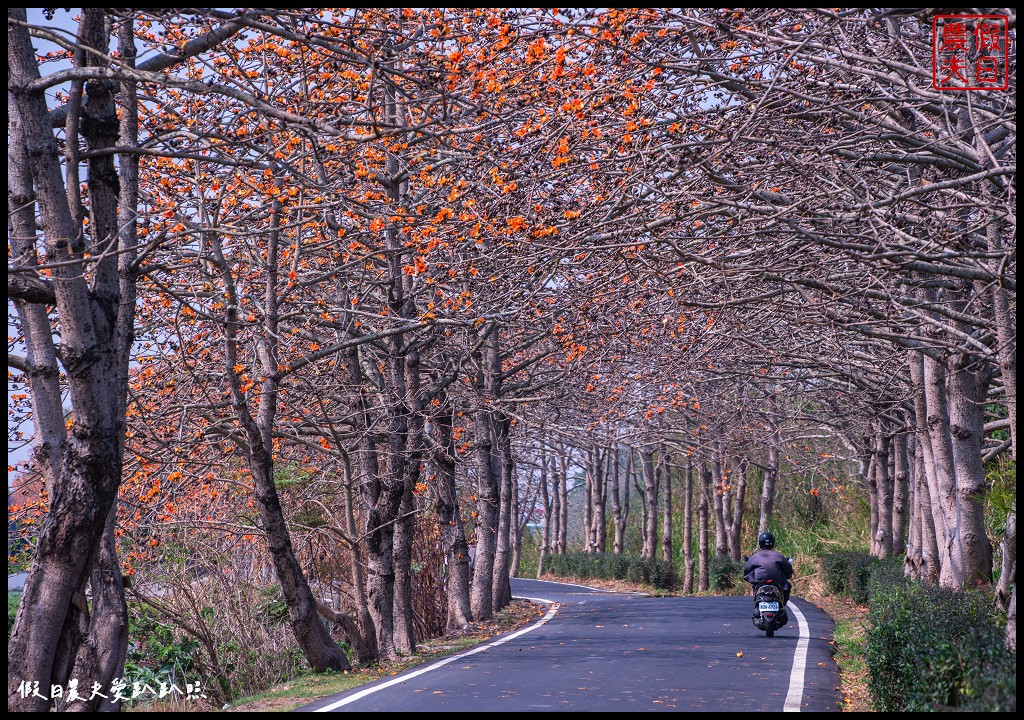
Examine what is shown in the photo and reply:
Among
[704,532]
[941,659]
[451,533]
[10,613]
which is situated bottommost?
[10,613]

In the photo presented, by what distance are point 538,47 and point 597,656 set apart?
7651 mm

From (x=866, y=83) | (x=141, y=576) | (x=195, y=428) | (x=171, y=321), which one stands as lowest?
(x=141, y=576)

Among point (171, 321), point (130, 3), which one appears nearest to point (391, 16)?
point (130, 3)

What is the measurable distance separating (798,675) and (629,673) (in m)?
1.82

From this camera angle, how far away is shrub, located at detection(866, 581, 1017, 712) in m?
6.18

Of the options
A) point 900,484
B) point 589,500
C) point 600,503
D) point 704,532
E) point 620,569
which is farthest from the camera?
point 589,500

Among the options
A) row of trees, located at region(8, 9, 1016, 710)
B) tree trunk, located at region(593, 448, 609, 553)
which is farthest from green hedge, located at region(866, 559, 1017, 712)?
tree trunk, located at region(593, 448, 609, 553)

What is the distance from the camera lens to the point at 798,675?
11008 millimetres

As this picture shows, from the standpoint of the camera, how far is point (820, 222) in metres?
11.0

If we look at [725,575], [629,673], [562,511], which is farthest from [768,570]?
[562,511]

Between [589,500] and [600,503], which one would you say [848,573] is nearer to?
[600,503]

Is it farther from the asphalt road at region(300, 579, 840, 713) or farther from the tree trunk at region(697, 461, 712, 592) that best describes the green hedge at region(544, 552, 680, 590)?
the asphalt road at region(300, 579, 840, 713)

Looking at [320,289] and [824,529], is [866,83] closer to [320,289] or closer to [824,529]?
[320,289]

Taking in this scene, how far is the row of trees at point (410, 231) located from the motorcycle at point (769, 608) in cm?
233
